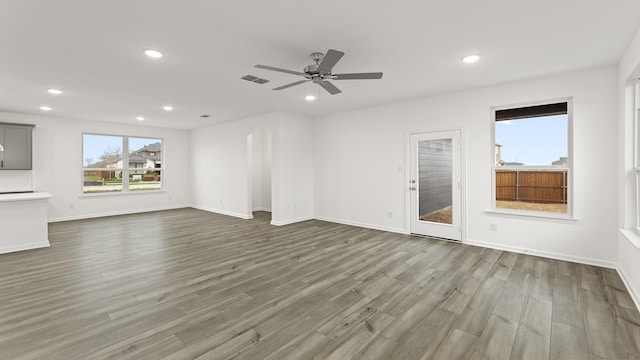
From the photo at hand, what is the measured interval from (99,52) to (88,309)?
269cm

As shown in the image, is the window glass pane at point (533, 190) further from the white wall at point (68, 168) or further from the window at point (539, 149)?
the white wall at point (68, 168)

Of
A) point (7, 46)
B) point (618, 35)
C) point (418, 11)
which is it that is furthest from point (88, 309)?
point (618, 35)

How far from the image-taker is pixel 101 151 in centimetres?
777

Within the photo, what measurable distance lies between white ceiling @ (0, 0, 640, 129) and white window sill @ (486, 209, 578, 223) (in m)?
1.97

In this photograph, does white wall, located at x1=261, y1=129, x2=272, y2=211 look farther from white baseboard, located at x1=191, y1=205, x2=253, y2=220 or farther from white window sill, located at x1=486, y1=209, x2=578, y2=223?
white window sill, located at x1=486, y1=209, x2=578, y2=223

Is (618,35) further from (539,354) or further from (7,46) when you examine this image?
(7,46)

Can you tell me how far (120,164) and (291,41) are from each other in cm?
756

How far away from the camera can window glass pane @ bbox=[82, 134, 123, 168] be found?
7496 mm

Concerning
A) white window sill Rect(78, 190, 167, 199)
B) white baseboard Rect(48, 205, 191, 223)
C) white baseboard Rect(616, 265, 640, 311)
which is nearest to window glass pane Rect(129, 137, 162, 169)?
white window sill Rect(78, 190, 167, 199)

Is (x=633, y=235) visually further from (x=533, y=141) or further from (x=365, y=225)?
(x=365, y=225)

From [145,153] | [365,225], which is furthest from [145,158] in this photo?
[365,225]

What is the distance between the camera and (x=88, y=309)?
2.60m

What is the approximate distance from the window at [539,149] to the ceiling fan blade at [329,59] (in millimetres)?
3144

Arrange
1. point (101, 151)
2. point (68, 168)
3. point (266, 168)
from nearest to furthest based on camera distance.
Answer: point (68, 168) < point (101, 151) < point (266, 168)
